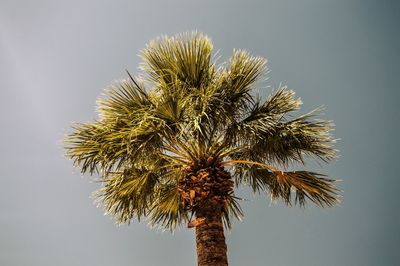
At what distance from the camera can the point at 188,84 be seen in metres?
9.03

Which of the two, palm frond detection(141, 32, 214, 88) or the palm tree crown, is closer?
the palm tree crown

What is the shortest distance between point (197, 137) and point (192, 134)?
0.12m

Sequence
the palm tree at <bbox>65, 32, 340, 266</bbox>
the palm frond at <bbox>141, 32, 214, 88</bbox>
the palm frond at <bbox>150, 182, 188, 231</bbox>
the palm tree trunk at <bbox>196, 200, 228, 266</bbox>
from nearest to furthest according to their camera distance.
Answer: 1. the palm tree trunk at <bbox>196, 200, 228, 266</bbox>
2. the palm tree at <bbox>65, 32, 340, 266</bbox>
3. the palm frond at <bbox>141, 32, 214, 88</bbox>
4. the palm frond at <bbox>150, 182, 188, 231</bbox>

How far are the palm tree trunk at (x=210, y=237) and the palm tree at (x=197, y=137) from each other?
2 centimetres

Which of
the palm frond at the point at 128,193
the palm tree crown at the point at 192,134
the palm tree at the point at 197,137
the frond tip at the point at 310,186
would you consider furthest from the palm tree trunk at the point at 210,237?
the frond tip at the point at 310,186

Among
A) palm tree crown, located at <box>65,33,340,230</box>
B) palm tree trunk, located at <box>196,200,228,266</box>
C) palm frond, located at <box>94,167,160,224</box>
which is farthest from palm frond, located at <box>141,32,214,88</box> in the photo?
palm tree trunk, located at <box>196,200,228,266</box>

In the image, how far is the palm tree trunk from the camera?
8.16 metres

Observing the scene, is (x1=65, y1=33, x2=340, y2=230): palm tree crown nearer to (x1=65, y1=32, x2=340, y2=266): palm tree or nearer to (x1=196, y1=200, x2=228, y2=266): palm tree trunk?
(x1=65, y1=32, x2=340, y2=266): palm tree

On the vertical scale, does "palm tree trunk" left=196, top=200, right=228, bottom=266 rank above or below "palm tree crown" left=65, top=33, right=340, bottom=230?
below

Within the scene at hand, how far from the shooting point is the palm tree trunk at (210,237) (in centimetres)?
816

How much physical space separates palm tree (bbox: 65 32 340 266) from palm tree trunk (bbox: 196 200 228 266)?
0.02 meters

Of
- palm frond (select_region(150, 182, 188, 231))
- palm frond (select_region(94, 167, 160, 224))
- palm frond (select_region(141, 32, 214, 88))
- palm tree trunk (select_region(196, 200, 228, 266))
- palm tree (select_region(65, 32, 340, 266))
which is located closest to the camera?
palm tree trunk (select_region(196, 200, 228, 266))
